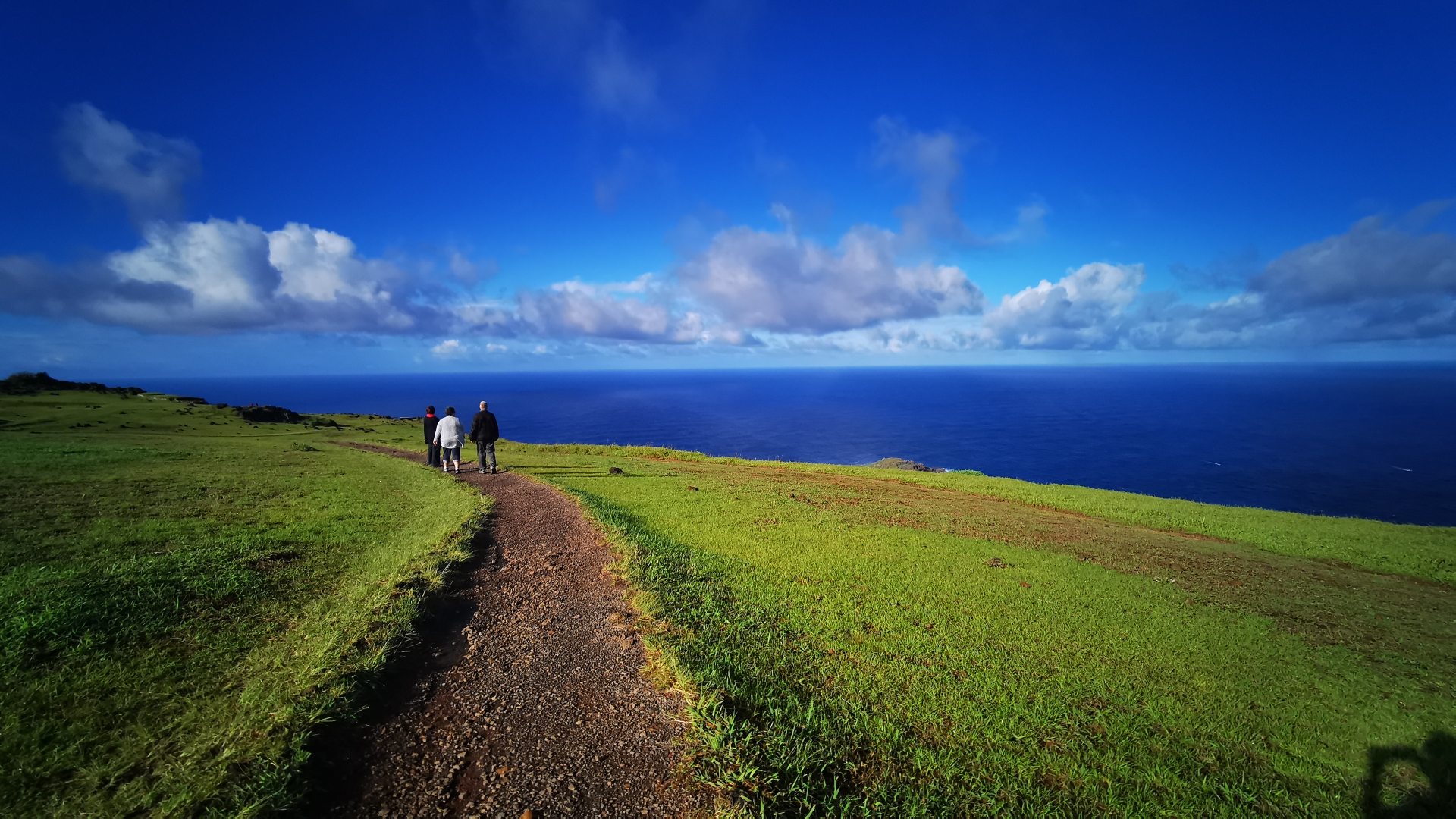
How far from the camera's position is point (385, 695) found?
484 cm

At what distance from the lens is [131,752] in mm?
3635

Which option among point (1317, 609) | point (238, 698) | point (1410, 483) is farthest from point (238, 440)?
point (1410, 483)

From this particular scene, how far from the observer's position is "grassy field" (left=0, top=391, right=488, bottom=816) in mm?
3486

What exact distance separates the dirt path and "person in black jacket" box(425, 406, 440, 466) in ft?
45.2

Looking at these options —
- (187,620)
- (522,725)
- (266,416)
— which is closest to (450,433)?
(187,620)

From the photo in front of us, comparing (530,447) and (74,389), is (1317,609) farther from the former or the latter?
(74,389)

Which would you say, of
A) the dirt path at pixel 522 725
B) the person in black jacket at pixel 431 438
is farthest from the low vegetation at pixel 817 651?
the person in black jacket at pixel 431 438

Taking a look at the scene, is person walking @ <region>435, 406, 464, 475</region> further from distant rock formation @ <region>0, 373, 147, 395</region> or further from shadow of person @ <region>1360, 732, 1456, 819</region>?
distant rock formation @ <region>0, 373, 147, 395</region>

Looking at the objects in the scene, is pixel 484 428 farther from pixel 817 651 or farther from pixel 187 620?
pixel 817 651

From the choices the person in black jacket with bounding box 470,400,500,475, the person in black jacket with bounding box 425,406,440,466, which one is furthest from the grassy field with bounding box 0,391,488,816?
the person in black jacket with bounding box 425,406,440,466

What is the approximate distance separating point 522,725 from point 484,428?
14.7 m

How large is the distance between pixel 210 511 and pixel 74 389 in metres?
60.9

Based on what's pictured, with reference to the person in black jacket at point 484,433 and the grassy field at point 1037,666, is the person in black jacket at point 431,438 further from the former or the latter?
the grassy field at point 1037,666

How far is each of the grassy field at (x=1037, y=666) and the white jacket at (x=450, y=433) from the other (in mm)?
7939
